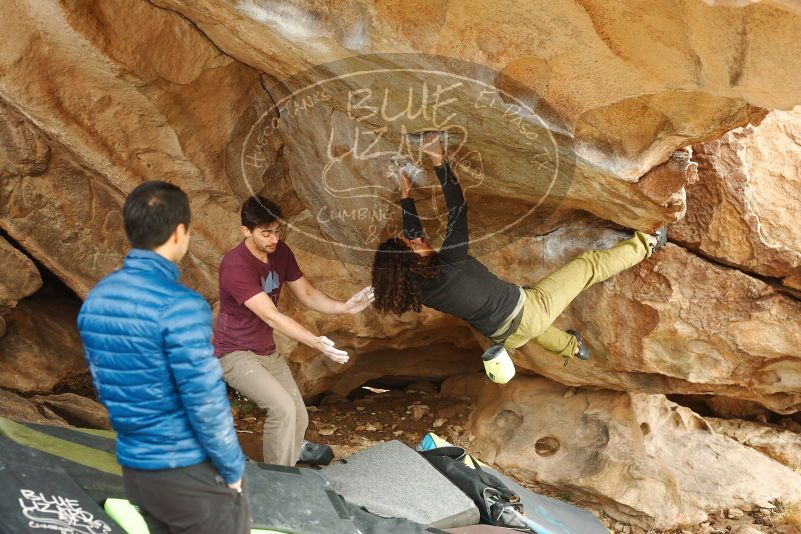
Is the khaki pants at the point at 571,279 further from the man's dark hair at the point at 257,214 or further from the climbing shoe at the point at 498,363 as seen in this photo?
the man's dark hair at the point at 257,214

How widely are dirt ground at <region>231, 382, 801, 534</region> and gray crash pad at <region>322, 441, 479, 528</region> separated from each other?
1.22m

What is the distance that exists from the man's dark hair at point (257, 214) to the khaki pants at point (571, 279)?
1.39 metres

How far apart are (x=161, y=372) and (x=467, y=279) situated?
208 cm

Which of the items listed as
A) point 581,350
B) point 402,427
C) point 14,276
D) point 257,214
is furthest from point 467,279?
point 14,276

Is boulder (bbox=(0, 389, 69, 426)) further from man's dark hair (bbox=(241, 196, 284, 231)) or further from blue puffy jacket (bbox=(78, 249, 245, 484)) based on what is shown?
blue puffy jacket (bbox=(78, 249, 245, 484))

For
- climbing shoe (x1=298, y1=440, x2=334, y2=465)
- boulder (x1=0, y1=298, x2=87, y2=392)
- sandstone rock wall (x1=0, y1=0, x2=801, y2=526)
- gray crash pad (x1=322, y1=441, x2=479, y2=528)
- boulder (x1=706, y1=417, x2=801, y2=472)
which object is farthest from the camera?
boulder (x1=706, y1=417, x2=801, y2=472)

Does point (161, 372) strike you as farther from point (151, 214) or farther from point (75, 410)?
point (75, 410)

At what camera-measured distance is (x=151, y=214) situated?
7.43ft

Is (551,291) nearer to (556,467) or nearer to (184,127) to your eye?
(556,467)

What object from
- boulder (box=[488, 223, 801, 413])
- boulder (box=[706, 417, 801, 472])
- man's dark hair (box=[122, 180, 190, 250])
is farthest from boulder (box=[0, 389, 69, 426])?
boulder (box=[706, 417, 801, 472])

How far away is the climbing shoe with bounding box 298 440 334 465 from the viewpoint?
4.60 m

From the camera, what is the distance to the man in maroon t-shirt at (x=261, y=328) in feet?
12.0

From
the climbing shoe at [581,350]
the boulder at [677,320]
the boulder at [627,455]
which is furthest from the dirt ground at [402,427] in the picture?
the climbing shoe at [581,350]

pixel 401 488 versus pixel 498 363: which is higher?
pixel 498 363
